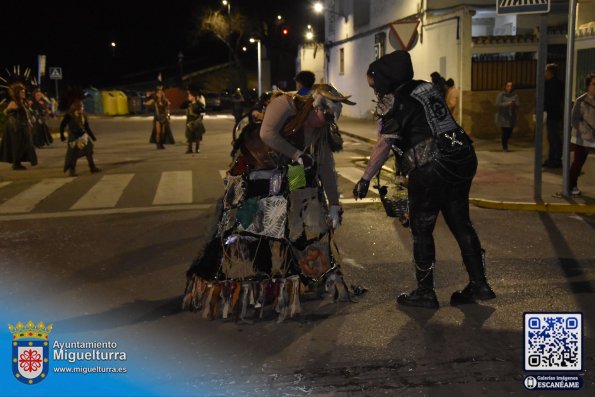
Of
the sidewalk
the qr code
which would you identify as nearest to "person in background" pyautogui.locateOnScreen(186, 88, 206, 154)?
the sidewalk

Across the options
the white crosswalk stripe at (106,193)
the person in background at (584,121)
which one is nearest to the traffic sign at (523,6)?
the person in background at (584,121)

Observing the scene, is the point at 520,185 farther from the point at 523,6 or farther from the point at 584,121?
the point at 523,6

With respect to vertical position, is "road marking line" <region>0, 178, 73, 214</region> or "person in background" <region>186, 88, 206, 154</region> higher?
"person in background" <region>186, 88, 206, 154</region>

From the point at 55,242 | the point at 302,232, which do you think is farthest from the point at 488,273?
the point at 55,242

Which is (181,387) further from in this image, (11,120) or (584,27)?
(584,27)

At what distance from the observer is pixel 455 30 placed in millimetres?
20547

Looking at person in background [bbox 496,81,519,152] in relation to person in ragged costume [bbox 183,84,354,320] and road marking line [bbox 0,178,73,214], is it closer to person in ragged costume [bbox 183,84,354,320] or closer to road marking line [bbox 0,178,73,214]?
road marking line [bbox 0,178,73,214]

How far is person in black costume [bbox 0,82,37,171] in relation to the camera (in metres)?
14.9

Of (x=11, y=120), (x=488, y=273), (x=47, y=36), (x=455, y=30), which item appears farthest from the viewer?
(x=47, y=36)

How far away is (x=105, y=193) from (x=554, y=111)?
788 centimetres

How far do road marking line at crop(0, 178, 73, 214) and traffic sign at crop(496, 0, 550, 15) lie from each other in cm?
699

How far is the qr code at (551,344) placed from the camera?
4.10 m

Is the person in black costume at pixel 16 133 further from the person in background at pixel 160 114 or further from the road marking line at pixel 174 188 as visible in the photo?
the person in background at pixel 160 114

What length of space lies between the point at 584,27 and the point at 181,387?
1479cm
